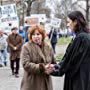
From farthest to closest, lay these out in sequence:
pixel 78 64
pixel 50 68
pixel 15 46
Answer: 1. pixel 15 46
2. pixel 50 68
3. pixel 78 64

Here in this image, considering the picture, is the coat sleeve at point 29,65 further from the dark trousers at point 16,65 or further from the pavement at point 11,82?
the dark trousers at point 16,65

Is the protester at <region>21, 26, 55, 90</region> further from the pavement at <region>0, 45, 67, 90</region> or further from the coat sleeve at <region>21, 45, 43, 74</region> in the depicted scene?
the pavement at <region>0, 45, 67, 90</region>

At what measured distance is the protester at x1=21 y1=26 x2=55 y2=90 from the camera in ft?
19.4

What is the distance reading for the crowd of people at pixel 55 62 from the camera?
17.2 feet

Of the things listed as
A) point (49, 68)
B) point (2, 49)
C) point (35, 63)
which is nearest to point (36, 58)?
point (35, 63)

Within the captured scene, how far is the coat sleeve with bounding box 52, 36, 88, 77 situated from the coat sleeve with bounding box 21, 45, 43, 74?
536mm

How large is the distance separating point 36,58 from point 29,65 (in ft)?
0.55

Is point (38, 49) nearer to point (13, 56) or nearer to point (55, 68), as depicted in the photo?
point (55, 68)

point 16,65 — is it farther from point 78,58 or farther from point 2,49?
point 78,58

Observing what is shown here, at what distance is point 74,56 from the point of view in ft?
17.2

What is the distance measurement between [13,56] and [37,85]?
8.43 meters

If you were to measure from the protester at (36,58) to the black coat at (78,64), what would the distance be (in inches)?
23.7

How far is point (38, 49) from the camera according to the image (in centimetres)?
596

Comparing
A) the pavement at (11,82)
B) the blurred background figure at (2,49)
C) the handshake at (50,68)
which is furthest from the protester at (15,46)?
the handshake at (50,68)
